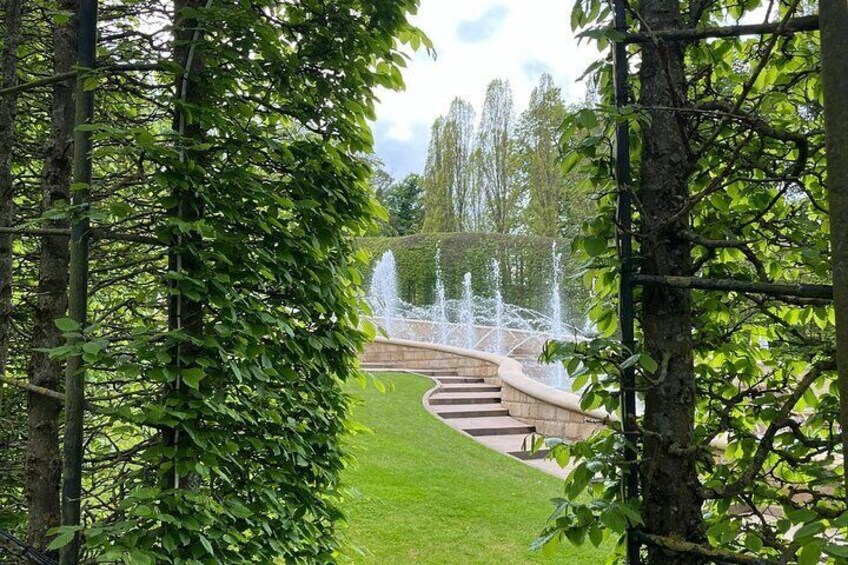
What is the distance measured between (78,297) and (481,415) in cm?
857

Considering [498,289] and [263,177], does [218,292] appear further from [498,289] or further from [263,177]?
[498,289]

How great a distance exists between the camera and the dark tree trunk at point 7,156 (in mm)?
1973

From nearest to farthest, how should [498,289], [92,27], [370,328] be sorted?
1. [92,27]
2. [370,328]
3. [498,289]

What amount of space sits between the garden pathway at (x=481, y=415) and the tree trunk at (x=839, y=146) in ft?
21.6

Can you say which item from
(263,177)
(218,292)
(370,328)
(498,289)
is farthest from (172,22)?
(498,289)

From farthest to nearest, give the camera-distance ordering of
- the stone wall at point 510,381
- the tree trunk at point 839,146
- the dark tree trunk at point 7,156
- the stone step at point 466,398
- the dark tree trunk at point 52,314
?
the stone step at point 466,398 < the stone wall at point 510,381 < the dark tree trunk at point 7,156 < the dark tree trunk at point 52,314 < the tree trunk at point 839,146

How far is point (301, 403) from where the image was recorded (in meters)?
2.06

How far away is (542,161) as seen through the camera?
23031 mm

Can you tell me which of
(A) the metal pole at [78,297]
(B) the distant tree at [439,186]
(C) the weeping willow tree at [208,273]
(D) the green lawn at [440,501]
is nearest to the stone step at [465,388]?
(D) the green lawn at [440,501]

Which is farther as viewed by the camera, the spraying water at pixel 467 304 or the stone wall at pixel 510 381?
the spraying water at pixel 467 304

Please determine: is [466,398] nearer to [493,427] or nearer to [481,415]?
[481,415]

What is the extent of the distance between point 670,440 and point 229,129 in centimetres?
145

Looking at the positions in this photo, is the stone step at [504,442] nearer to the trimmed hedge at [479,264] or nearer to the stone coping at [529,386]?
the stone coping at [529,386]

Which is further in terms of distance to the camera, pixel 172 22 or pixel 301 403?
pixel 301 403
